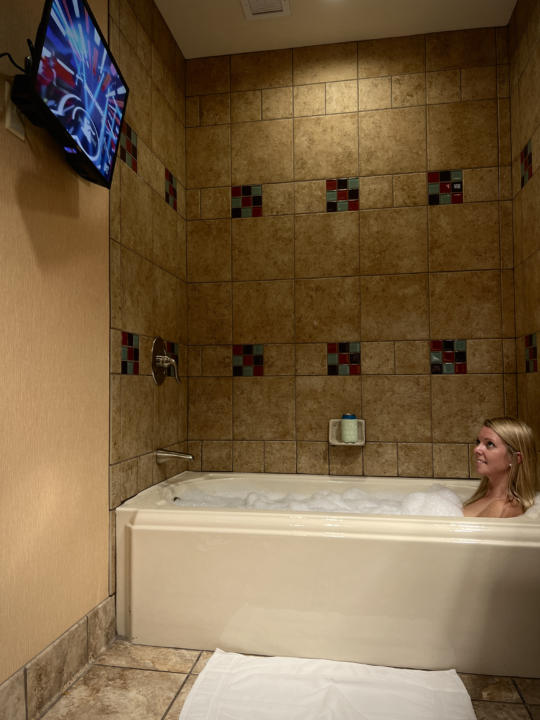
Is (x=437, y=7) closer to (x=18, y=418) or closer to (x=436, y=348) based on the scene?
(x=436, y=348)

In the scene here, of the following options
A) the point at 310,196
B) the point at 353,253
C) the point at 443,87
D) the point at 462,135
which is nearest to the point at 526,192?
the point at 462,135

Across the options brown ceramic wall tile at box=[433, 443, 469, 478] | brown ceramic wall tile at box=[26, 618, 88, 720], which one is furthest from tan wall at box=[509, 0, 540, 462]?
brown ceramic wall tile at box=[26, 618, 88, 720]

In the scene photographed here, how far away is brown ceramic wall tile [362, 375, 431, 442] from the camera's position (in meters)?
2.88

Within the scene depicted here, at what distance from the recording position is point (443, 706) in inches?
65.6

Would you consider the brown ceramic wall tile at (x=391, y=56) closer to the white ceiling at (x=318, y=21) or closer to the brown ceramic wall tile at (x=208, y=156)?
the white ceiling at (x=318, y=21)

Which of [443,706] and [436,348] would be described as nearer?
[443,706]

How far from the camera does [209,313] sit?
312 centimetres

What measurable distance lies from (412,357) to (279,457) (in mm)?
923

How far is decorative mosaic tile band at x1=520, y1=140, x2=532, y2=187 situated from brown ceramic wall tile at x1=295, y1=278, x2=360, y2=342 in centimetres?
96

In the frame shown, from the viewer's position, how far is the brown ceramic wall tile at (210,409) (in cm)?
308

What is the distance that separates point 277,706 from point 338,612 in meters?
0.40

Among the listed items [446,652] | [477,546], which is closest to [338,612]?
[446,652]

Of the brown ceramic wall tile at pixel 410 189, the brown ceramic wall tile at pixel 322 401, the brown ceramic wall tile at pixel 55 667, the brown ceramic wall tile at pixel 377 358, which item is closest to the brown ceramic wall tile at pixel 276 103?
the brown ceramic wall tile at pixel 410 189

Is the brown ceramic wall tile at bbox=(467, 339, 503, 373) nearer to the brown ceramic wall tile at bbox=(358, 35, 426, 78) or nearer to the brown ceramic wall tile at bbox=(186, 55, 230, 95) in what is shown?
the brown ceramic wall tile at bbox=(358, 35, 426, 78)
